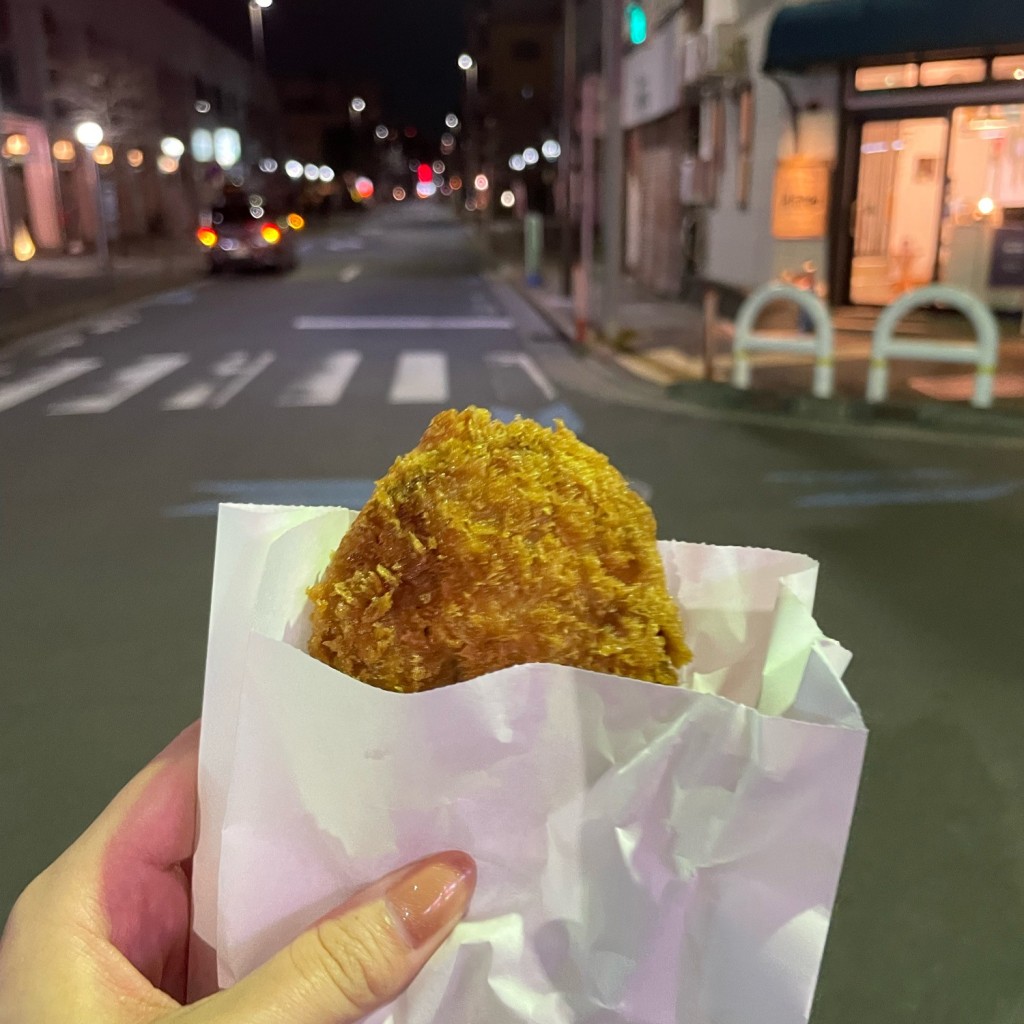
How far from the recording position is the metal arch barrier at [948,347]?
321 inches

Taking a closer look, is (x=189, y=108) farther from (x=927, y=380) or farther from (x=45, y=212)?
(x=927, y=380)

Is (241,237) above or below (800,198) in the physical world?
below

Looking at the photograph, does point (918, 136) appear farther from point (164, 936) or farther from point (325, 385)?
point (164, 936)

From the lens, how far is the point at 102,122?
1131 inches

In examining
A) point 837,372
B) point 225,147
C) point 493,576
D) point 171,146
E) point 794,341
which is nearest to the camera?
point 493,576

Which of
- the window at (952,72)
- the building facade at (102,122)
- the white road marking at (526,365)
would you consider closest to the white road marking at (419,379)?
the white road marking at (526,365)

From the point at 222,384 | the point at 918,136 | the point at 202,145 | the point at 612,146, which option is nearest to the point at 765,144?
the point at 918,136

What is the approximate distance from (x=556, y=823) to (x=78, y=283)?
2260 centimetres

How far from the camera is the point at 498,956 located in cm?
116

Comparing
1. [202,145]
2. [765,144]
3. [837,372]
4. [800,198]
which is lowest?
[837,372]

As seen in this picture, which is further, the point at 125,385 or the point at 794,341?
the point at 125,385

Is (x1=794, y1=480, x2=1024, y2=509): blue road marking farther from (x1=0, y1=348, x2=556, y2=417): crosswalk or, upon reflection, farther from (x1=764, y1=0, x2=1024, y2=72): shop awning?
(x1=764, y1=0, x2=1024, y2=72): shop awning

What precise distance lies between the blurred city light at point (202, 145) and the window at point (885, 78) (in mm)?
37394

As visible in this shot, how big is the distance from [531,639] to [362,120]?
119 meters
